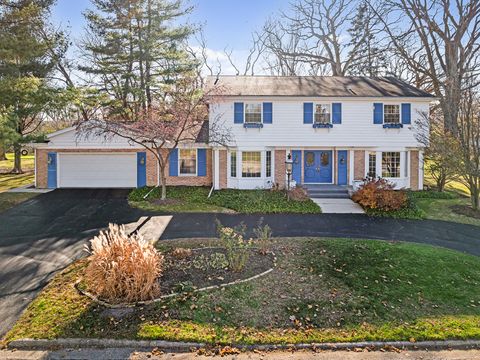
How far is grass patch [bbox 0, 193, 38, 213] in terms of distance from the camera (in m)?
14.7

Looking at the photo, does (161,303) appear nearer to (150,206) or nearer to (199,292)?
(199,292)

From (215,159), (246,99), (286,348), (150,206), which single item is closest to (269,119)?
(246,99)

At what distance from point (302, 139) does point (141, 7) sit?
16.4 meters

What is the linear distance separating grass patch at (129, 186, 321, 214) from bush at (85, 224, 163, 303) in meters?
8.32

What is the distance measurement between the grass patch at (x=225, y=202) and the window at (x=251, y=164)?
1.33 meters

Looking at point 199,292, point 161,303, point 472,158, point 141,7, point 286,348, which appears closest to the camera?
point 286,348

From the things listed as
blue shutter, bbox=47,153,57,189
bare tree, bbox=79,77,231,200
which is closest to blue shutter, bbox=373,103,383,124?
bare tree, bbox=79,77,231,200

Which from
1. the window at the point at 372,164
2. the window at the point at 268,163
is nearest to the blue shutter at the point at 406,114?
the window at the point at 372,164

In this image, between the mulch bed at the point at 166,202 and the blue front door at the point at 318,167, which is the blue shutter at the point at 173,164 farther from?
the blue front door at the point at 318,167

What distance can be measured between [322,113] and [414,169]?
655cm

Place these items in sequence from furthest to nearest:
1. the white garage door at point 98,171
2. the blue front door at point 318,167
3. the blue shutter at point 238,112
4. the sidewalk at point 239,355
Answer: the white garage door at point 98,171 < the blue front door at point 318,167 < the blue shutter at point 238,112 < the sidewalk at point 239,355

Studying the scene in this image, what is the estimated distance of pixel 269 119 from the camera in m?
18.0

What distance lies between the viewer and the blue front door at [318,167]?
18.8 m

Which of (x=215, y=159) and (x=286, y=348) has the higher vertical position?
(x=215, y=159)
